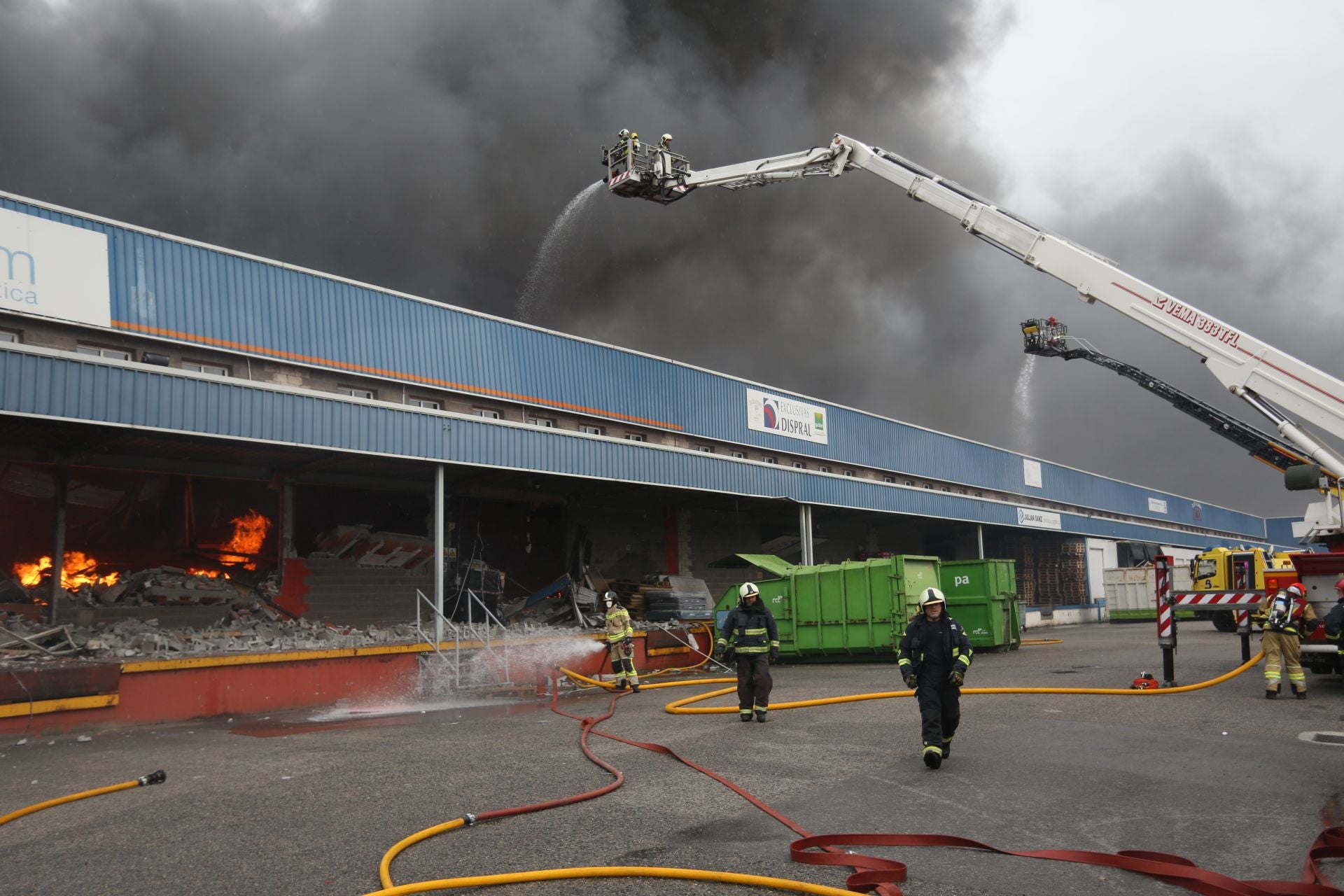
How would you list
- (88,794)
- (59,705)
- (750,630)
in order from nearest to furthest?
(88,794) → (750,630) → (59,705)

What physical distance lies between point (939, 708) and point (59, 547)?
Result: 49.2 ft

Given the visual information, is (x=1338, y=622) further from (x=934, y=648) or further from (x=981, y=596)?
(x=981, y=596)

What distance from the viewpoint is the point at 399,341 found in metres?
19.3

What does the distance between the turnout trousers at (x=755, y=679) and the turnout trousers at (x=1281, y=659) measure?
5956 mm

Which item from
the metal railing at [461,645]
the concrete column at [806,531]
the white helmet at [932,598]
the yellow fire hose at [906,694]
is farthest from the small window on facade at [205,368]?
the concrete column at [806,531]

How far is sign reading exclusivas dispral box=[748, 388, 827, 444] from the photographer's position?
27302mm

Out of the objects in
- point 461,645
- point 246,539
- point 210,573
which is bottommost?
point 461,645

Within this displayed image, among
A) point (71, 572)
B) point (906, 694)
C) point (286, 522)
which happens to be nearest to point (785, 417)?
point (286, 522)

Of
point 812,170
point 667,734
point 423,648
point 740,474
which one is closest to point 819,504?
point 740,474

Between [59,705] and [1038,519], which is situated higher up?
[1038,519]

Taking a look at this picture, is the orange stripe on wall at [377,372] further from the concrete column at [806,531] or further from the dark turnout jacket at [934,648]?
the dark turnout jacket at [934,648]

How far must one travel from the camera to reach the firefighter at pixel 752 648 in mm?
10523

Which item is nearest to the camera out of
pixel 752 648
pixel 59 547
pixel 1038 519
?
pixel 752 648

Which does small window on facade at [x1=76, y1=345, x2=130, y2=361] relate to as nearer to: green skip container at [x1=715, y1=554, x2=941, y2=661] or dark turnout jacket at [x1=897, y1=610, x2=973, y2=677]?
green skip container at [x1=715, y1=554, x2=941, y2=661]
